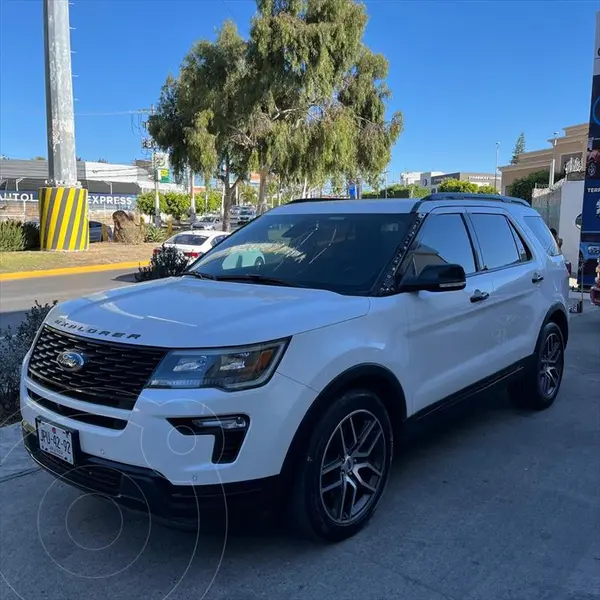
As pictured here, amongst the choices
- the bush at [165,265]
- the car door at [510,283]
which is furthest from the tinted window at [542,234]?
the bush at [165,265]

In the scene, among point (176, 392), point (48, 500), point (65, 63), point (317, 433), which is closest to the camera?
point (176, 392)

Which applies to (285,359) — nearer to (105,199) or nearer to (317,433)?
(317,433)

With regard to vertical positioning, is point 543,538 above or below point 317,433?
below

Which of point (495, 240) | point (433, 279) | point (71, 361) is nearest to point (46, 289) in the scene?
point (495, 240)

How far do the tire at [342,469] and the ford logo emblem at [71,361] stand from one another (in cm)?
113

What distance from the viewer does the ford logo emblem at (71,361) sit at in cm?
282

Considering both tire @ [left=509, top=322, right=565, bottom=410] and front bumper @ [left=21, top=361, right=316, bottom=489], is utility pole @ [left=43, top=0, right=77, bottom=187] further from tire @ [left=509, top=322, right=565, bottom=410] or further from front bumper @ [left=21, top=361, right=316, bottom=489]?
front bumper @ [left=21, top=361, right=316, bottom=489]

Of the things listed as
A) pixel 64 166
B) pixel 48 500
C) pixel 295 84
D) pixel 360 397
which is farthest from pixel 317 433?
pixel 295 84

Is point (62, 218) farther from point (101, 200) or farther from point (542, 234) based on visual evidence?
point (101, 200)

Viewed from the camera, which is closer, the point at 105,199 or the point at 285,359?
the point at 285,359

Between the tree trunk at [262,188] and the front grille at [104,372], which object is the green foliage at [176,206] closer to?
the tree trunk at [262,188]

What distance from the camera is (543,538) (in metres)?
3.26

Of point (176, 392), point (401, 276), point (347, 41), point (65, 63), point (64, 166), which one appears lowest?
point (176, 392)

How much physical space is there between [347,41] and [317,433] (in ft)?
82.6
